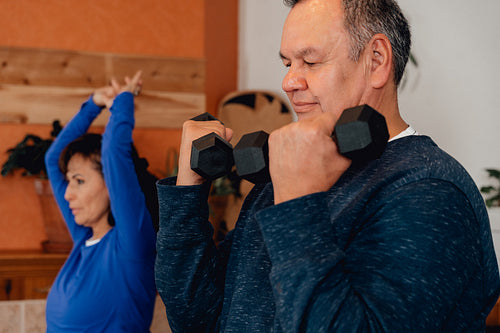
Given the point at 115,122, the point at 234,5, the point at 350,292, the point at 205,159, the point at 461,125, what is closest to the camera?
the point at 350,292

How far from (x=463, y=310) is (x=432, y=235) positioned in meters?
0.14

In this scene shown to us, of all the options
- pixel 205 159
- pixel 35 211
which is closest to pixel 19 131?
pixel 35 211

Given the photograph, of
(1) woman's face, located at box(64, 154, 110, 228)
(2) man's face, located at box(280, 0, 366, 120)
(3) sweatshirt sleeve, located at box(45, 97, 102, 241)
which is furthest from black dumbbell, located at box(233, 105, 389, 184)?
(3) sweatshirt sleeve, located at box(45, 97, 102, 241)

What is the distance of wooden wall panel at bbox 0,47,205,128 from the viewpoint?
2.23 metres

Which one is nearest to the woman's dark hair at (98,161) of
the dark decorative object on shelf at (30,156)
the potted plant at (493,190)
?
the dark decorative object on shelf at (30,156)

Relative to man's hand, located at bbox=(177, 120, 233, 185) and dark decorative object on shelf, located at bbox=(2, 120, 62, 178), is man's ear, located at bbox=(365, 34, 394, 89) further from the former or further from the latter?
dark decorative object on shelf, located at bbox=(2, 120, 62, 178)

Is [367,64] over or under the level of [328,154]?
over

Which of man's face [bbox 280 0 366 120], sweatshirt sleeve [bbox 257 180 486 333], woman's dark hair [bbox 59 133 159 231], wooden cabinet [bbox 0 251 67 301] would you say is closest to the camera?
Result: sweatshirt sleeve [bbox 257 180 486 333]

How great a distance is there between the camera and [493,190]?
2.08 m

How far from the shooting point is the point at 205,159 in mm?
720

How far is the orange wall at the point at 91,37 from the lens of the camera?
2.22 m

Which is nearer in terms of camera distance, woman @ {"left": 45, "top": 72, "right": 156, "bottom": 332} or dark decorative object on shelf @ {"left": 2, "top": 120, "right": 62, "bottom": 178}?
woman @ {"left": 45, "top": 72, "right": 156, "bottom": 332}

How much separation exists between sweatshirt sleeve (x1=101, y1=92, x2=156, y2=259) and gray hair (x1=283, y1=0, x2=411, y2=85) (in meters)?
1.06

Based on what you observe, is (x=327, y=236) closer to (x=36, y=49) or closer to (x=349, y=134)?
(x=349, y=134)
